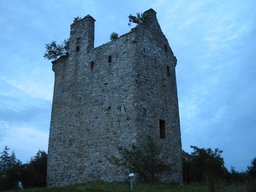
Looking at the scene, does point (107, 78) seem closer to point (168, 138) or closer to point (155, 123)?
point (155, 123)

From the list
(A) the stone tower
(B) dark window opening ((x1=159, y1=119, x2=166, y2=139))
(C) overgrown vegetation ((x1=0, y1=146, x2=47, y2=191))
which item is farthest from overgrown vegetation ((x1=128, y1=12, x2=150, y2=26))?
(C) overgrown vegetation ((x1=0, y1=146, x2=47, y2=191))

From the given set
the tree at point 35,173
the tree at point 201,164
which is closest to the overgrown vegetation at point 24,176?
the tree at point 35,173

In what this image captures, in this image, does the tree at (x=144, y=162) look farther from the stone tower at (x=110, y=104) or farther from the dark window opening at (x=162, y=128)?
the dark window opening at (x=162, y=128)

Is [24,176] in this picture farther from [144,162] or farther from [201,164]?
[201,164]

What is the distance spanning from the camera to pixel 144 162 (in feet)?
42.7

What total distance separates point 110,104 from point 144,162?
4498 mm

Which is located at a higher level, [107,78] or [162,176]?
[107,78]

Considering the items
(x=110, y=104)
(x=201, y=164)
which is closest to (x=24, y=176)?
(x=110, y=104)

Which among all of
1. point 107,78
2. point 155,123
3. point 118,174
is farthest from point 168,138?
point 107,78

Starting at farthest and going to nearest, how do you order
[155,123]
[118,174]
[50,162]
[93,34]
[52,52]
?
[52,52] → [93,34] → [50,162] → [155,123] → [118,174]

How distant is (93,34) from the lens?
776 inches

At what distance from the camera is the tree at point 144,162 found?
13039 mm

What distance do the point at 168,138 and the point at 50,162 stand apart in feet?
24.8

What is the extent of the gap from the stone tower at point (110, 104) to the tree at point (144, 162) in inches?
40.2
